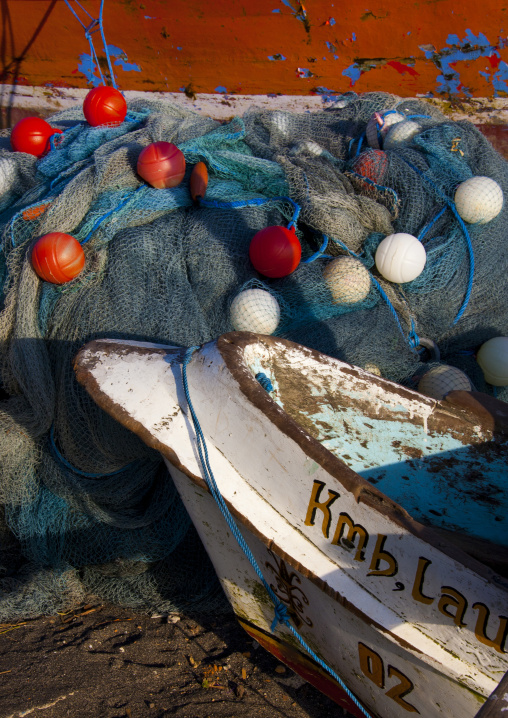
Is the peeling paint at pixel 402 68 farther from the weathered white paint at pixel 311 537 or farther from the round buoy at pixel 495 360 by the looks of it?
the weathered white paint at pixel 311 537

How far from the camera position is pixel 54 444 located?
2947 mm

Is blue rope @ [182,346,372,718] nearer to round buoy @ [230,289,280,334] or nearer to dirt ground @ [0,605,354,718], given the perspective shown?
dirt ground @ [0,605,354,718]

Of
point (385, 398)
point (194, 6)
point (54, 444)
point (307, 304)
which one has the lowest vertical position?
point (54, 444)

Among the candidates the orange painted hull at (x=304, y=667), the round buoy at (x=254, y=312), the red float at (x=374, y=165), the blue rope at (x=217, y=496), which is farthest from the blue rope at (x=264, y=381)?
the red float at (x=374, y=165)

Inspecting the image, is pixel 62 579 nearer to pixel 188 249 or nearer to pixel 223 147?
pixel 188 249

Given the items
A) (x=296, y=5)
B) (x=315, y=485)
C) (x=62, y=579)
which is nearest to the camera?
(x=315, y=485)

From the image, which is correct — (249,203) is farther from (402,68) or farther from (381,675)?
(402,68)

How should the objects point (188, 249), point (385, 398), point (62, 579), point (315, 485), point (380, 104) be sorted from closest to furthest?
point (315, 485), point (385, 398), point (62, 579), point (188, 249), point (380, 104)

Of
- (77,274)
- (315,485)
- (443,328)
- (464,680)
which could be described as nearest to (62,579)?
(77,274)

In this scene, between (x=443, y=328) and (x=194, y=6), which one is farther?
(x=194, y=6)

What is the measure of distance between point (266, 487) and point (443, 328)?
2.06 metres

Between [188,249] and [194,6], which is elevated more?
[194,6]

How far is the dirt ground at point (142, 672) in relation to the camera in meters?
2.20

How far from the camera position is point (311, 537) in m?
1.78
